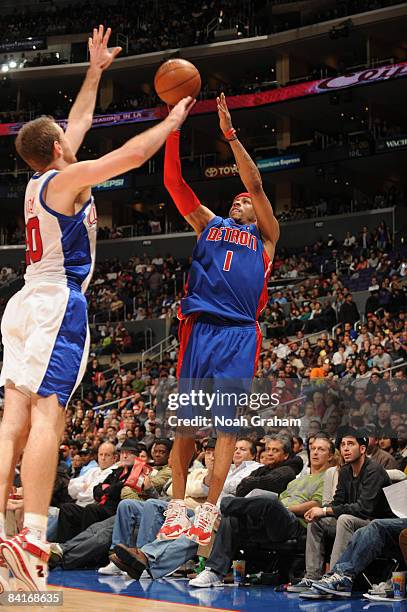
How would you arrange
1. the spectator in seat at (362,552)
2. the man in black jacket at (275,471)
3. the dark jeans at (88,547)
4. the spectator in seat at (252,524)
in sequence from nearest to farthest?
the spectator in seat at (362,552)
the spectator in seat at (252,524)
the man in black jacket at (275,471)
the dark jeans at (88,547)

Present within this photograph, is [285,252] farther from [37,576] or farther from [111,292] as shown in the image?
[37,576]

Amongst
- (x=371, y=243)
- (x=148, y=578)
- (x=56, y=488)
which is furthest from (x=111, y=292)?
(x=148, y=578)

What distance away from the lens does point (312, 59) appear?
110 ft

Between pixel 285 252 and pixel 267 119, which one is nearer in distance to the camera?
pixel 285 252

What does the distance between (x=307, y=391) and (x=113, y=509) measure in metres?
4.28

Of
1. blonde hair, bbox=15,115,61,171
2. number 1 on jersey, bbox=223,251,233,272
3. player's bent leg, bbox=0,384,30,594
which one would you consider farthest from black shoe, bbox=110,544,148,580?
blonde hair, bbox=15,115,61,171

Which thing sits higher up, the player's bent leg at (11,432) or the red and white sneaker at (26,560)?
the player's bent leg at (11,432)

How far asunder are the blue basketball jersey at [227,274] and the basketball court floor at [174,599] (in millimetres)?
2067

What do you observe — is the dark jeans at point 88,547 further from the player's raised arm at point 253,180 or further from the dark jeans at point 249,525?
the player's raised arm at point 253,180

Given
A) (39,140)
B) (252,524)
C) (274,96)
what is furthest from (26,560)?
(274,96)

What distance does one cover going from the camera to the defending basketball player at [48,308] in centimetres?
415

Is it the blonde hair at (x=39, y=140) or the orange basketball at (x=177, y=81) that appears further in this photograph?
the orange basketball at (x=177, y=81)
